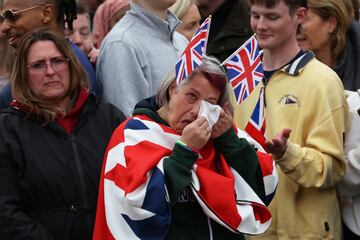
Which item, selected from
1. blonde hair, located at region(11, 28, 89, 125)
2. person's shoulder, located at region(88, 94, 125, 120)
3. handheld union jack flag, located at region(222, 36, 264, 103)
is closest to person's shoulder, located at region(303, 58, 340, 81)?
handheld union jack flag, located at region(222, 36, 264, 103)

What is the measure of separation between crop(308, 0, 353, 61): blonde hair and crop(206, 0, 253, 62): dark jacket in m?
0.87

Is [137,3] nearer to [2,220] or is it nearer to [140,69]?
[140,69]

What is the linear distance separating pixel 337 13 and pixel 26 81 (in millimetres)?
2101

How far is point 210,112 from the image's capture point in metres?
4.11

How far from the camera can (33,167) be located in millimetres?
4551

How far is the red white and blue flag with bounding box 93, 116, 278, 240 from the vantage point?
3.98 metres

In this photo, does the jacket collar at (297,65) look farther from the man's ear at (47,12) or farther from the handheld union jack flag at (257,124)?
the man's ear at (47,12)

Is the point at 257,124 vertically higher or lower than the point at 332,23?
lower

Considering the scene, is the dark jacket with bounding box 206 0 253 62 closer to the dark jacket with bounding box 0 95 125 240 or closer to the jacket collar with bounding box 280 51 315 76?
the jacket collar with bounding box 280 51 315 76

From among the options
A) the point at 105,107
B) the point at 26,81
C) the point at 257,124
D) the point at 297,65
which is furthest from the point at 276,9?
the point at 26,81

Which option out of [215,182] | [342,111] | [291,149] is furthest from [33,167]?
[342,111]

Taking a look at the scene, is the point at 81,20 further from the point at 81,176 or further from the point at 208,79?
the point at 208,79

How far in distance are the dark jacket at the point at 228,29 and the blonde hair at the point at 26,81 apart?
174cm

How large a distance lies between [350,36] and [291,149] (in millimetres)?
1502
